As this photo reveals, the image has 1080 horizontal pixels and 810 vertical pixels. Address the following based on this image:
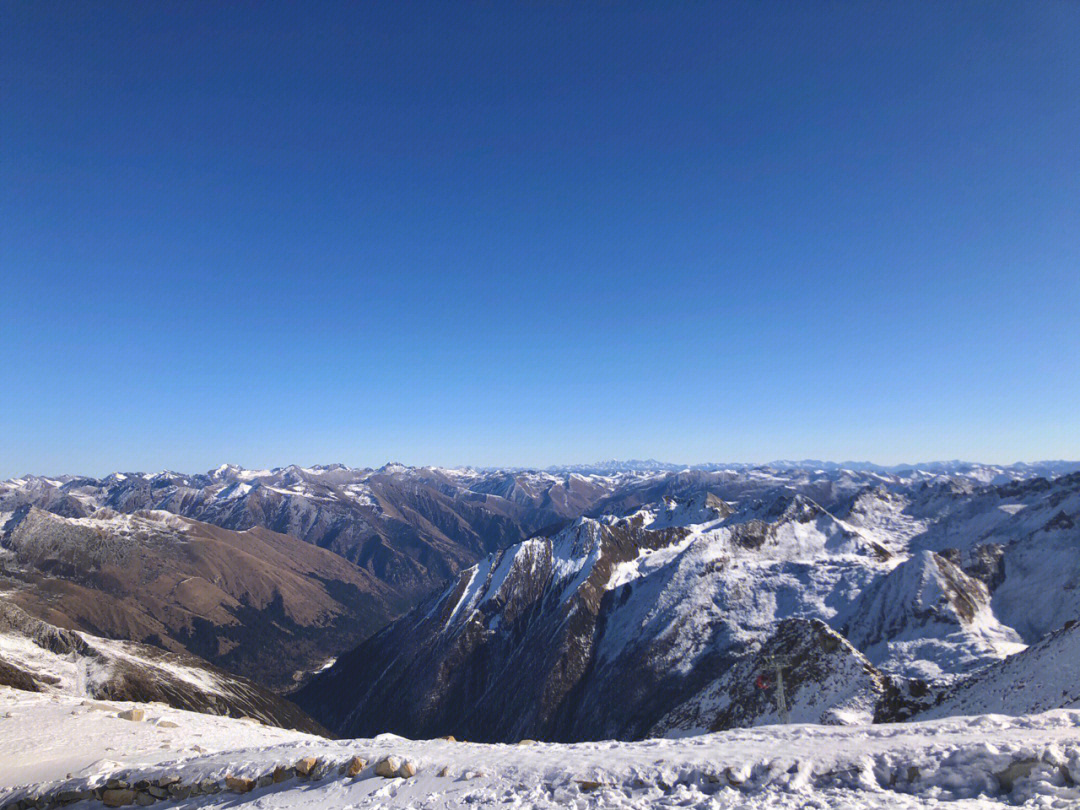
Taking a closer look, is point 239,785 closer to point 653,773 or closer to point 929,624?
point 653,773

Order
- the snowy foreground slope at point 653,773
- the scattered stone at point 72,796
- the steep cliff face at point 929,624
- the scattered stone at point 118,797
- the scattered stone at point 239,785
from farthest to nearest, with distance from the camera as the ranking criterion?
the steep cliff face at point 929,624
the scattered stone at point 72,796
the scattered stone at point 118,797
the scattered stone at point 239,785
the snowy foreground slope at point 653,773

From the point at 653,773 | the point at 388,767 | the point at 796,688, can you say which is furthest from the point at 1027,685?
the point at 388,767

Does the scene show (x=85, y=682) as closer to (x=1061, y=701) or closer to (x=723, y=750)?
(x=723, y=750)

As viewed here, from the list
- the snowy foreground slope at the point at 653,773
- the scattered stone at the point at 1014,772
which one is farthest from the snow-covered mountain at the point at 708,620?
the scattered stone at the point at 1014,772

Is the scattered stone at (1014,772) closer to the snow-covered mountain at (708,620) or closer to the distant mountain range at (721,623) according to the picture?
the distant mountain range at (721,623)

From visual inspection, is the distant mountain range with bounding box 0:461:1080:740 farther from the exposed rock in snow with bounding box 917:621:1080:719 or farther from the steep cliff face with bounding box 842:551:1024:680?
the exposed rock in snow with bounding box 917:621:1080:719

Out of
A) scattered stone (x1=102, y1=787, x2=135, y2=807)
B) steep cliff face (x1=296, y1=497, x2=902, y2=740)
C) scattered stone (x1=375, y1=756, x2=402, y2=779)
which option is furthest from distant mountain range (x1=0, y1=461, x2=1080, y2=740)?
scattered stone (x1=102, y1=787, x2=135, y2=807)
